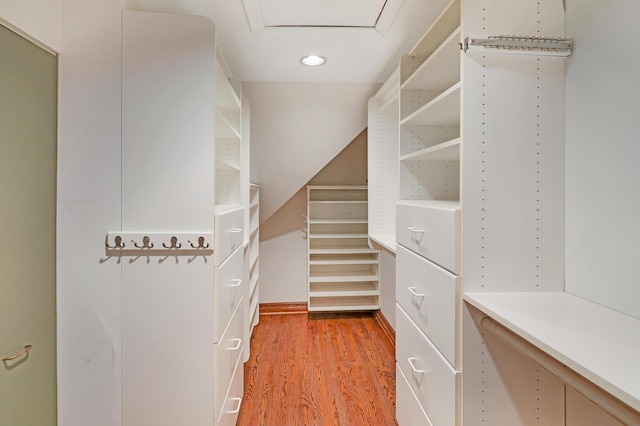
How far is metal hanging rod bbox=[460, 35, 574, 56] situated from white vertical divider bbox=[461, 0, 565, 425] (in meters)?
0.02

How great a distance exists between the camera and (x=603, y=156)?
964 mm

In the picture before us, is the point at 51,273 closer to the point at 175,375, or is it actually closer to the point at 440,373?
the point at 175,375

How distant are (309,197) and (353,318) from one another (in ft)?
4.33

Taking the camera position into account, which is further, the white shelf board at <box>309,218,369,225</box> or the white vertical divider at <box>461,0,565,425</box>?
the white shelf board at <box>309,218,369,225</box>

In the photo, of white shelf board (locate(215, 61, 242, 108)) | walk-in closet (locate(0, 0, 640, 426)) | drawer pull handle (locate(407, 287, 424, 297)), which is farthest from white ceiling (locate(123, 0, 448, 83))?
drawer pull handle (locate(407, 287, 424, 297))

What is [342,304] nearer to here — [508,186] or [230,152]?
[230,152]

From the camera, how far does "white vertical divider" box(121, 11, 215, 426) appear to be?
4.08 ft

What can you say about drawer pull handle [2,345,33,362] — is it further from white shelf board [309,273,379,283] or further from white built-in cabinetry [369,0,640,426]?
white shelf board [309,273,379,283]

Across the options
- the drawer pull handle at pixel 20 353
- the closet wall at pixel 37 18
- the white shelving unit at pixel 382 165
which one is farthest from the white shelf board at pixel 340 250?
the closet wall at pixel 37 18

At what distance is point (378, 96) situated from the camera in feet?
8.11

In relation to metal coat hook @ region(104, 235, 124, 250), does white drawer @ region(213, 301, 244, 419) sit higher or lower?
lower

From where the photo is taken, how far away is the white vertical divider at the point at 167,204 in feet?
4.08

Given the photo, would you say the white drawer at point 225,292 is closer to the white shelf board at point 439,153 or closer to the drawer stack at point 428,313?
the drawer stack at point 428,313

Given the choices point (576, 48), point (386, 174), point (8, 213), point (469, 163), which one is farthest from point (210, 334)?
point (386, 174)
